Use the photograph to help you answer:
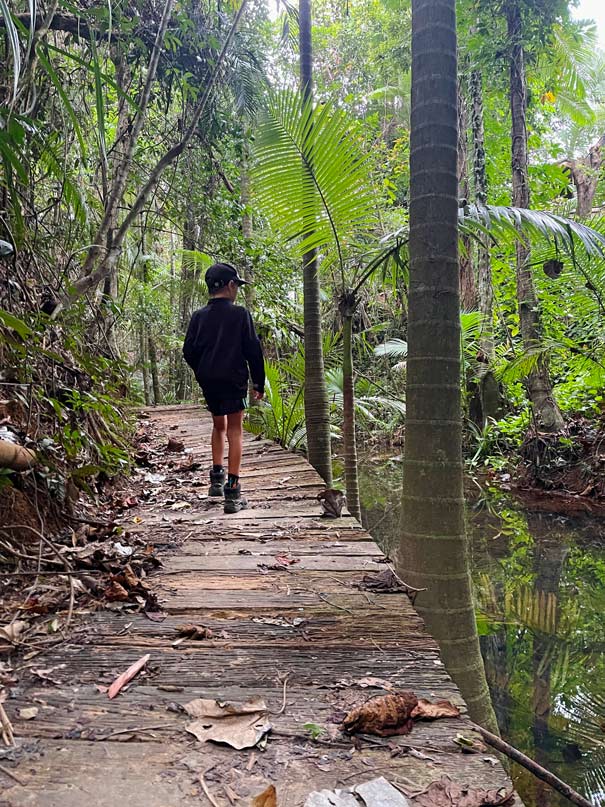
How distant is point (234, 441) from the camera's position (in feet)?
12.0

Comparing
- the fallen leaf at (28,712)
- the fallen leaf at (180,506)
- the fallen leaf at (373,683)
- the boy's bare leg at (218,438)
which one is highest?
the boy's bare leg at (218,438)

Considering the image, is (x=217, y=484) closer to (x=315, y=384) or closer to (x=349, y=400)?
(x=349, y=400)

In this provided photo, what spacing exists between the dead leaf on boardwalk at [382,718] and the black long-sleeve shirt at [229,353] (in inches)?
101

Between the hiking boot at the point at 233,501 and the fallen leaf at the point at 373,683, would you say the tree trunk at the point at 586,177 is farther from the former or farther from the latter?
the fallen leaf at the point at 373,683

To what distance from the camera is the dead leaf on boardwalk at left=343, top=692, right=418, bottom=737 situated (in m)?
1.23

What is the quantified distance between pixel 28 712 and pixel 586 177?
17608 mm

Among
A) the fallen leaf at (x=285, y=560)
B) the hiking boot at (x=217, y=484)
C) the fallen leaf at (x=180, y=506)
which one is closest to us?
the fallen leaf at (x=285, y=560)

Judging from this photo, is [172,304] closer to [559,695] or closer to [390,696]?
[559,695]

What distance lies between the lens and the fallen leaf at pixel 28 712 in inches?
49.8

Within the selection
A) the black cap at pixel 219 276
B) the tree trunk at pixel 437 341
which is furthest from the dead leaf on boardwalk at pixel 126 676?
the black cap at pixel 219 276

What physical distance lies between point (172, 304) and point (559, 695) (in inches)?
505

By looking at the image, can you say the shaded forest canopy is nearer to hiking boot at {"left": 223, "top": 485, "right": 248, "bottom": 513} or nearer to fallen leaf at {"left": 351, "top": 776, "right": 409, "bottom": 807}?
hiking boot at {"left": 223, "top": 485, "right": 248, "bottom": 513}

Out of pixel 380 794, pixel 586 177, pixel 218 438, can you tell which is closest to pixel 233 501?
pixel 218 438

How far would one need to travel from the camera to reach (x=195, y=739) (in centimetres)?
120
